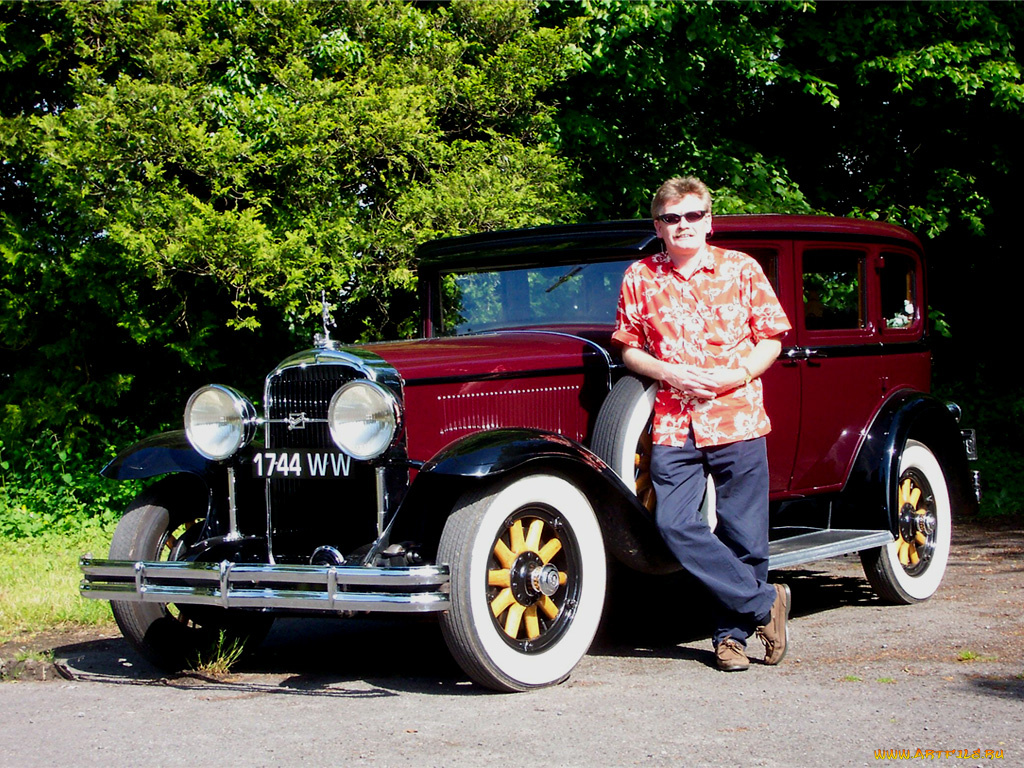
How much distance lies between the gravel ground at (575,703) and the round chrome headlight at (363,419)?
0.93 m

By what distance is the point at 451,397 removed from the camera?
4.93 metres

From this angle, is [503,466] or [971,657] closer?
[503,466]

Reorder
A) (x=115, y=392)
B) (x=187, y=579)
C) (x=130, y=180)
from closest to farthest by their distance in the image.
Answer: (x=187, y=579) → (x=130, y=180) → (x=115, y=392)

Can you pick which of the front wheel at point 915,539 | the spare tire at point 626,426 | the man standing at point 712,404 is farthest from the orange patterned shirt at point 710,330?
the front wheel at point 915,539

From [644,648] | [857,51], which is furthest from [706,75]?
[644,648]

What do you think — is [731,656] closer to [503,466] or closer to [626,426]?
[626,426]

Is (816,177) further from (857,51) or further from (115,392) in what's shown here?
(115,392)

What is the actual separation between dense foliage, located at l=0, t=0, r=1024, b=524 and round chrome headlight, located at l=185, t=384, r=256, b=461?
3.44 meters

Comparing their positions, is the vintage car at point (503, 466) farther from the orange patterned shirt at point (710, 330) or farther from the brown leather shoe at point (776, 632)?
the brown leather shoe at point (776, 632)

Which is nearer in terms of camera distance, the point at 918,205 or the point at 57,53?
the point at 57,53

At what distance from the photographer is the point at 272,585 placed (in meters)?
4.45

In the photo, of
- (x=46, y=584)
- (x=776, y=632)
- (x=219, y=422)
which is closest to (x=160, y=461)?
(x=219, y=422)

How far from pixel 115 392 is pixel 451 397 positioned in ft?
19.3

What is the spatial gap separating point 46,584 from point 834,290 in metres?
4.76
